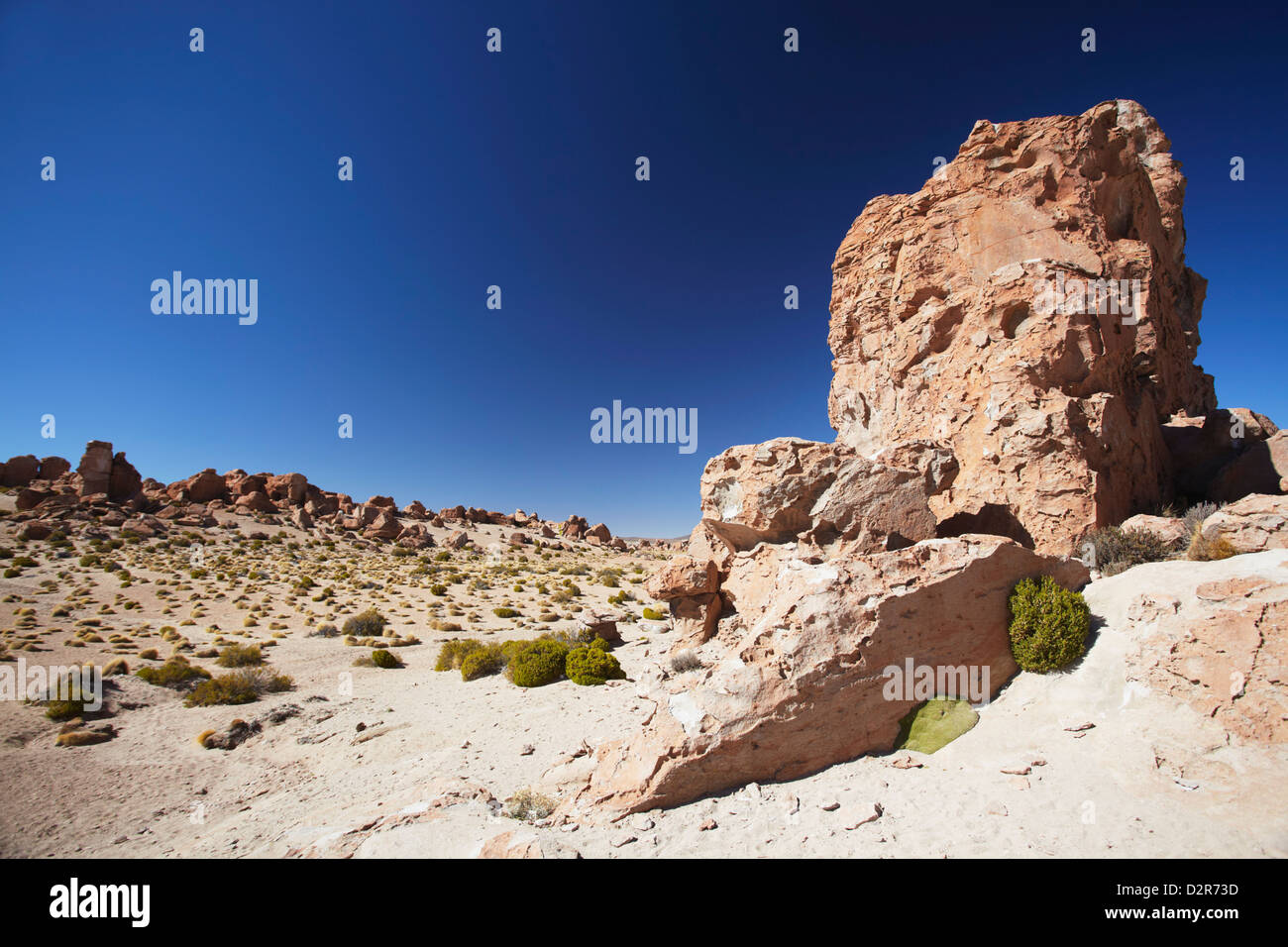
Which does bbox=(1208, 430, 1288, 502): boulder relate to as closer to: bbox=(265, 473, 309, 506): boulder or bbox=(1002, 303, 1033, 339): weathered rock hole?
bbox=(1002, 303, 1033, 339): weathered rock hole

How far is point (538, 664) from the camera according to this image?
543 inches

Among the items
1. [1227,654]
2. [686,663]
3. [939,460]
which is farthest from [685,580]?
[1227,654]

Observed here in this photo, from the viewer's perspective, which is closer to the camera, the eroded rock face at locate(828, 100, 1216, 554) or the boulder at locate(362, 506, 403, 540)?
the eroded rock face at locate(828, 100, 1216, 554)

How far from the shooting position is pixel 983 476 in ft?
39.1

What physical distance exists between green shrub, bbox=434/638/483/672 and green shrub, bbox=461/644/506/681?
761 mm

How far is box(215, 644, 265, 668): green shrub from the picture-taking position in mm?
16562

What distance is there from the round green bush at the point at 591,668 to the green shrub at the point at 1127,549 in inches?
465

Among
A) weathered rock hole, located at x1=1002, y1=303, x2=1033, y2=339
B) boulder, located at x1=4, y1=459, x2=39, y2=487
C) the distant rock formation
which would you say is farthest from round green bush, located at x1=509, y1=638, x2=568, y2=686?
boulder, located at x1=4, y1=459, x2=39, y2=487

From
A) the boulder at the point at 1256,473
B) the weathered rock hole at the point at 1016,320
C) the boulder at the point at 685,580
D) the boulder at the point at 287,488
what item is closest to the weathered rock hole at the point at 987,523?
the weathered rock hole at the point at 1016,320

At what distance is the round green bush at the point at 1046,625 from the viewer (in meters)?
7.23

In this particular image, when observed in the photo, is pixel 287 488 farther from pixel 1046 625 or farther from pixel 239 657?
pixel 1046 625

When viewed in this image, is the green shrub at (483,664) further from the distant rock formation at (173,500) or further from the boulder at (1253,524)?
the distant rock formation at (173,500)
